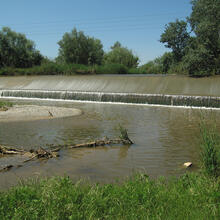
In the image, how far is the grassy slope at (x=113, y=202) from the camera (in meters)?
3.29

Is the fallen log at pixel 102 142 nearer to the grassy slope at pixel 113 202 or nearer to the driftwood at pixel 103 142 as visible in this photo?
the driftwood at pixel 103 142

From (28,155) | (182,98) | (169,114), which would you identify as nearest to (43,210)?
(28,155)

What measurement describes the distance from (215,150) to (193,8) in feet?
76.3

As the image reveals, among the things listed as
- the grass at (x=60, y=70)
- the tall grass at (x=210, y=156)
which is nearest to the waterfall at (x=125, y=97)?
the grass at (x=60, y=70)

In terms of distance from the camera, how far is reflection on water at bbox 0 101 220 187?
5.53 meters

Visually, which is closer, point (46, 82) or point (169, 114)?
point (169, 114)

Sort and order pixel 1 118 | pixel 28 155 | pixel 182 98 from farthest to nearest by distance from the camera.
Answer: pixel 182 98 → pixel 1 118 → pixel 28 155

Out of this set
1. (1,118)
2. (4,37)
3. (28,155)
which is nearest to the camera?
(28,155)

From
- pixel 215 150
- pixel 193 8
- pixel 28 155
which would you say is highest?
pixel 193 8

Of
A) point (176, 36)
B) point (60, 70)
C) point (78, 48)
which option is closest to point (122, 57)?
point (78, 48)

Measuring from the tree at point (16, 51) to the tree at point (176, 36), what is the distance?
23102mm

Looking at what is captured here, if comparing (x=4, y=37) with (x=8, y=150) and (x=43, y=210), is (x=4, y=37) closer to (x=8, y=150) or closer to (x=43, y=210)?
(x=8, y=150)

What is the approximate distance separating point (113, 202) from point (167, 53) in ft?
87.1

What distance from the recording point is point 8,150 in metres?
6.55
